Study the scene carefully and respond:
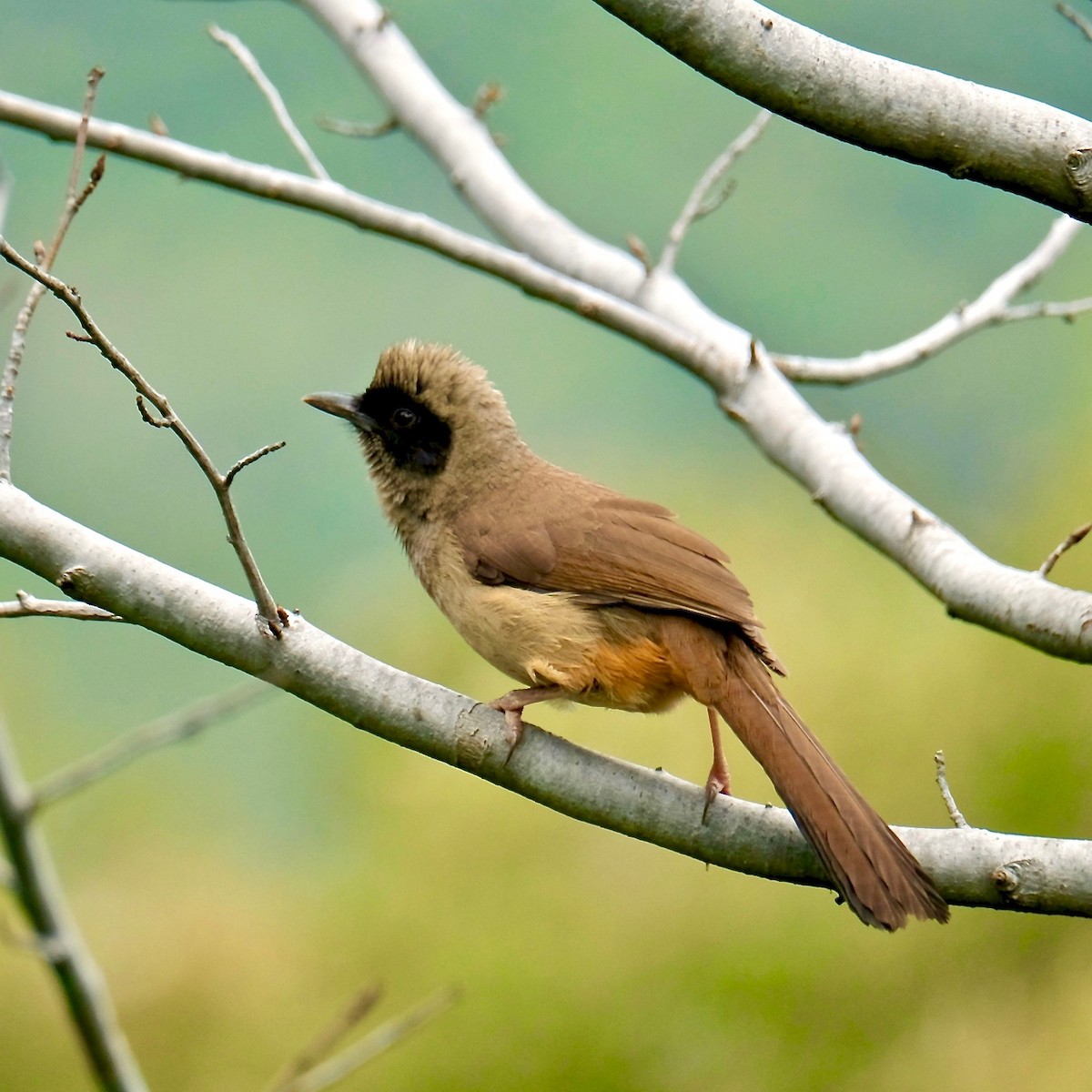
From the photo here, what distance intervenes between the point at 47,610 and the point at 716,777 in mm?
1232

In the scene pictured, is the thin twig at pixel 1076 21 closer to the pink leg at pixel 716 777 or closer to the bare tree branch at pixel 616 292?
the bare tree branch at pixel 616 292

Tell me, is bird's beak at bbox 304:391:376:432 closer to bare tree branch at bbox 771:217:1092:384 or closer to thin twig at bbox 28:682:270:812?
thin twig at bbox 28:682:270:812

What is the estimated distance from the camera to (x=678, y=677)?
110 inches

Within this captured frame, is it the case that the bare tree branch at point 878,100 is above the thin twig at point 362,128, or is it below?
below

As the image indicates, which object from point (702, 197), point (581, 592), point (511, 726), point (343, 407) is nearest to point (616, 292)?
point (702, 197)

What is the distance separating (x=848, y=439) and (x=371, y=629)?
11.5 ft

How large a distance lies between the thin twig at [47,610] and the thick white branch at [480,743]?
0.08 metres

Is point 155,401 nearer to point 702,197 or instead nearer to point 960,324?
point 702,197

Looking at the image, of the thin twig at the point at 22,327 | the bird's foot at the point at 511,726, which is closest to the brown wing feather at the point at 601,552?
the bird's foot at the point at 511,726

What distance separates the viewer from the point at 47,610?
7.48 feet

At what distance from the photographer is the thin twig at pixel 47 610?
2244 millimetres

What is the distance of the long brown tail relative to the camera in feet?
7.06

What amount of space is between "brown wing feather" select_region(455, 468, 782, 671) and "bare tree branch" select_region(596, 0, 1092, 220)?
45.2 inches

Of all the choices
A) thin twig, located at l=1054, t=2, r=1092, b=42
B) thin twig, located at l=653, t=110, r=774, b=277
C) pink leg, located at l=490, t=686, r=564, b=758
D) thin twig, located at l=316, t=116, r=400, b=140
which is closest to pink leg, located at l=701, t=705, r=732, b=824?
pink leg, located at l=490, t=686, r=564, b=758
